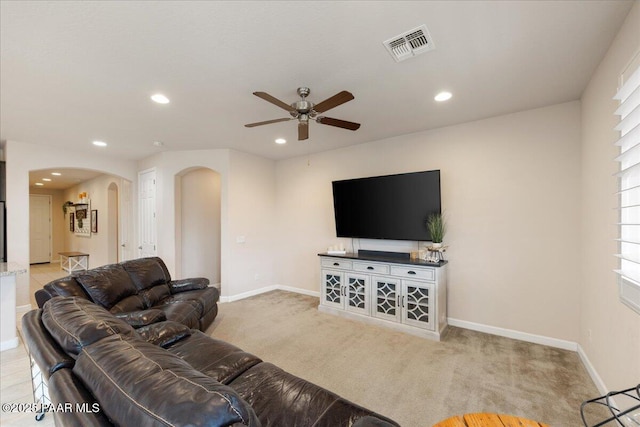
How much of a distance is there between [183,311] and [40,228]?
10.5 meters

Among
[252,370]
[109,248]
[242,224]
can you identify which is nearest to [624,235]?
[252,370]

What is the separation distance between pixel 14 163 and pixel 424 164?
6.35m

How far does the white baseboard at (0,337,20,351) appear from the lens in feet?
9.83

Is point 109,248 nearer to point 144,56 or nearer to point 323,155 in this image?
point 323,155

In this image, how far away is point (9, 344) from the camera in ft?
9.97

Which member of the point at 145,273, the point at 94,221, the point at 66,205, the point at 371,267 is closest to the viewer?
the point at 145,273

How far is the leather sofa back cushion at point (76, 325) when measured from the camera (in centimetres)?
125

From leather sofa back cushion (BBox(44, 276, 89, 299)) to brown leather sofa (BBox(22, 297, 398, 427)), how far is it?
3.65 ft

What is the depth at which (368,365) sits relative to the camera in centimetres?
271

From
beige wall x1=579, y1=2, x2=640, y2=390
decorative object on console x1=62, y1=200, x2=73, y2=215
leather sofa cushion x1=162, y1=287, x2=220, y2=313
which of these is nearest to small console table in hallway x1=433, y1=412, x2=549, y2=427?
beige wall x1=579, y1=2, x2=640, y2=390

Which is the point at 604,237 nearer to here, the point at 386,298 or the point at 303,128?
the point at 386,298

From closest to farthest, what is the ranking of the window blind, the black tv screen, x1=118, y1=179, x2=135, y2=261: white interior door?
1. the window blind
2. the black tv screen
3. x1=118, y1=179, x2=135, y2=261: white interior door

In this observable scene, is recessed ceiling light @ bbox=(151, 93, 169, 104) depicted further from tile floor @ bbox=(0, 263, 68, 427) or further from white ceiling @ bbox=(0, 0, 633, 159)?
tile floor @ bbox=(0, 263, 68, 427)

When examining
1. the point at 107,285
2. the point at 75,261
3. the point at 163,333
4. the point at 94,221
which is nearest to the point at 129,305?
the point at 107,285
